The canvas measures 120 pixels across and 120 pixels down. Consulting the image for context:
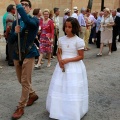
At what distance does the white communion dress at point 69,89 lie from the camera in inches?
174

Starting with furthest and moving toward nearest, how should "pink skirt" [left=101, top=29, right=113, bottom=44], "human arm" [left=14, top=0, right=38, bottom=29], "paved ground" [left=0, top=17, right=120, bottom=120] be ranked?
"pink skirt" [left=101, top=29, right=113, bottom=44] < "paved ground" [left=0, top=17, right=120, bottom=120] < "human arm" [left=14, top=0, right=38, bottom=29]

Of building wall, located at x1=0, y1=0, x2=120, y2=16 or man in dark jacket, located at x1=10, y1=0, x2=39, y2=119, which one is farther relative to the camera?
building wall, located at x1=0, y1=0, x2=120, y2=16

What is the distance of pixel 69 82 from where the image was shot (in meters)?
4.43

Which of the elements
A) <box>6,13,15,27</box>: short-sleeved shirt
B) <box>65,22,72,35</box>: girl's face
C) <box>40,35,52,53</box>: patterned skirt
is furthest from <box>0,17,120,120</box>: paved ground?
<box>65,22,72,35</box>: girl's face

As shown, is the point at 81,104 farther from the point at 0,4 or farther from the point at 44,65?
the point at 0,4

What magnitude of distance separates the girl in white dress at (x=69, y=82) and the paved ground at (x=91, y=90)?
395 millimetres

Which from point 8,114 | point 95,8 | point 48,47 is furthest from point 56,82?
point 95,8

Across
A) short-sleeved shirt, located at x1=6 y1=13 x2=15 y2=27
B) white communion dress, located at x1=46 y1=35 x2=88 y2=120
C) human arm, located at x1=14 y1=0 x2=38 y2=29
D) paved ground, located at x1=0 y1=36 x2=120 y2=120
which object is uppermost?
human arm, located at x1=14 y1=0 x2=38 y2=29

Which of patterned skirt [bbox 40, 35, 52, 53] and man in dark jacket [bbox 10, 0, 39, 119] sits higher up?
man in dark jacket [bbox 10, 0, 39, 119]

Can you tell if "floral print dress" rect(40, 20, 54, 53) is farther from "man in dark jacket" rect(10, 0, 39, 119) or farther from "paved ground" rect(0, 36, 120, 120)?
"man in dark jacket" rect(10, 0, 39, 119)

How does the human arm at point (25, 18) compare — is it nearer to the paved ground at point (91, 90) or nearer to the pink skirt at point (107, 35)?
the paved ground at point (91, 90)

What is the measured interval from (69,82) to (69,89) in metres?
0.11

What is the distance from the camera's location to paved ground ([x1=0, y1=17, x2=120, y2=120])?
16.2 feet

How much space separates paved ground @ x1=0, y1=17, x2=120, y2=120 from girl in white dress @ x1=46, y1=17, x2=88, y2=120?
1.30 ft
